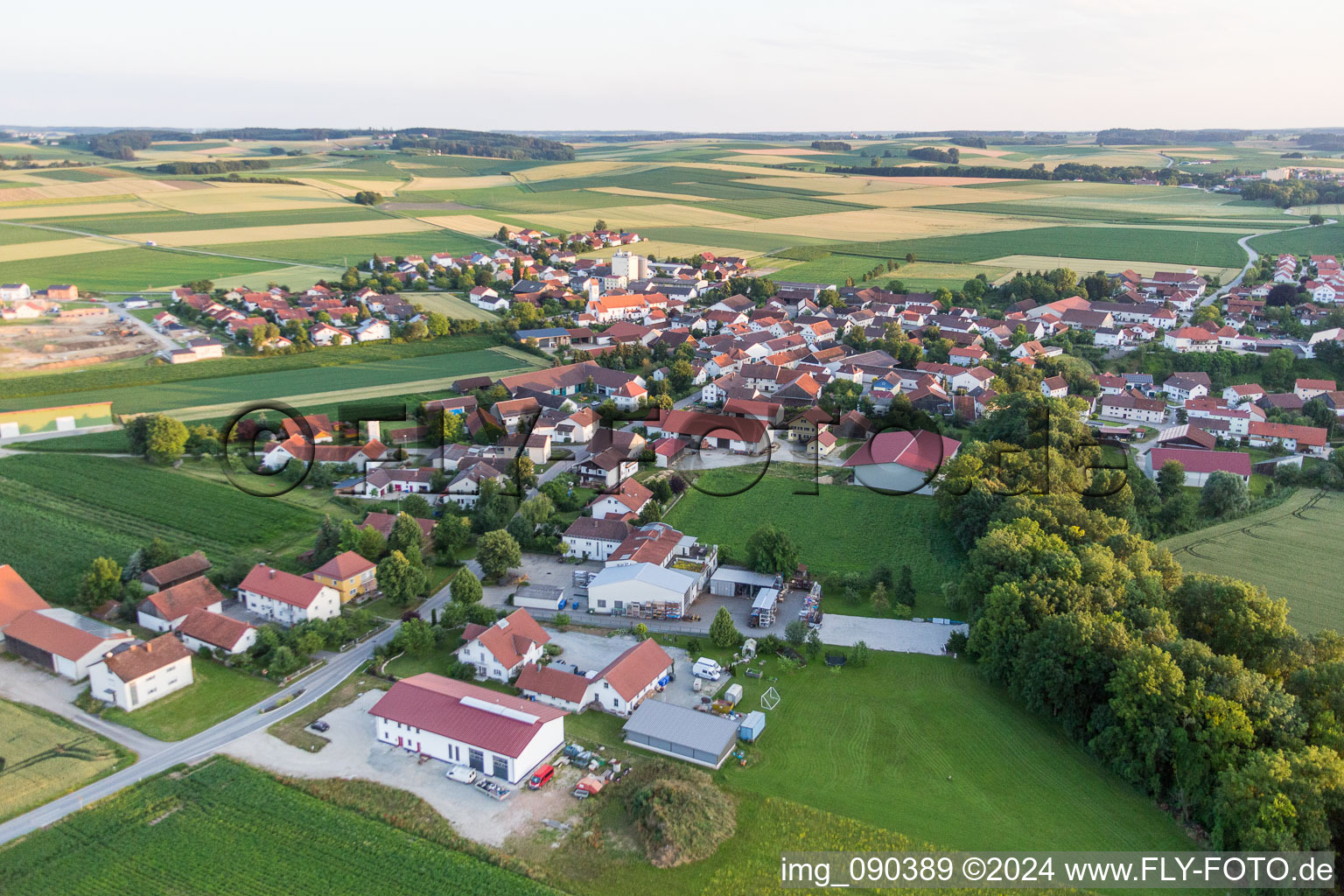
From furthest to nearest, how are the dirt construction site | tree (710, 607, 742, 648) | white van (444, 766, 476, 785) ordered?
the dirt construction site
tree (710, 607, 742, 648)
white van (444, 766, 476, 785)

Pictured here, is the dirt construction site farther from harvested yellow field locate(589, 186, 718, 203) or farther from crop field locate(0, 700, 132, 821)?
harvested yellow field locate(589, 186, 718, 203)

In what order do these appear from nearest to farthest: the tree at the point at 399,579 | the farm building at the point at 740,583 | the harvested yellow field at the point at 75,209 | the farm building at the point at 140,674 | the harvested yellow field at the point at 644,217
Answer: the farm building at the point at 140,674 < the tree at the point at 399,579 < the farm building at the point at 740,583 < the harvested yellow field at the point at 75,209 < the harvested yellow field at the point at 644,217

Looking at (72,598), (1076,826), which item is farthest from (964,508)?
(72,598)

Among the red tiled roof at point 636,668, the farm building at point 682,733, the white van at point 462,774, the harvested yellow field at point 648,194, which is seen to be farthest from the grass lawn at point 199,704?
the harvested yellow field at point 648,194

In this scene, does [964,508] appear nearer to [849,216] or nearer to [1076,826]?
[1076,826]

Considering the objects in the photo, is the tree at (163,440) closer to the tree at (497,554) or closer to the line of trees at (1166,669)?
the tree at (497,554)

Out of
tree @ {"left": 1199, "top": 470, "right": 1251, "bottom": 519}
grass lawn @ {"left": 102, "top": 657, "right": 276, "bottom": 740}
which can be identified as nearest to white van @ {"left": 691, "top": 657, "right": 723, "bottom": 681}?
grass lawn @ {"left": 102, "top": 657, "right": 276, "bottom": 740}

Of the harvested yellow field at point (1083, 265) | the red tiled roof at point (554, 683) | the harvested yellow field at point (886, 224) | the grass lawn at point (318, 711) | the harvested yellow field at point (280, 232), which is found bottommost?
the grass lawn at point (318, 711)
